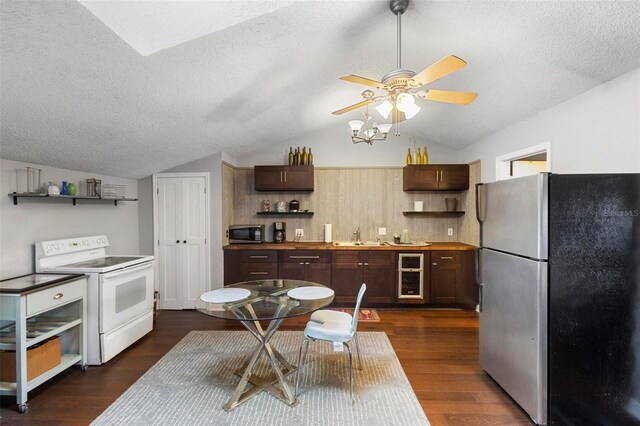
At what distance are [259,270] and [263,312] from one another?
2174 millimetres

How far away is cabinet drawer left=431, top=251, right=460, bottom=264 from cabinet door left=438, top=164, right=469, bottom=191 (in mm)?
1014

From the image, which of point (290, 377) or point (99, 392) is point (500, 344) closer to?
point (290, 377)

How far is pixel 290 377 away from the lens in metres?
2.47

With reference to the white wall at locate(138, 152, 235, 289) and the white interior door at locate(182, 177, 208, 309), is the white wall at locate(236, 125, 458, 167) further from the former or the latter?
the white interior door at locate(182, 177, 208, 309)

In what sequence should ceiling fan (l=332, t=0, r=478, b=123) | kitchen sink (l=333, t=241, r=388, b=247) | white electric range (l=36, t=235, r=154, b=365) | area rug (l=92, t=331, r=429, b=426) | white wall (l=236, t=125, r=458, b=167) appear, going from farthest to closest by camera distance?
1. white wall (l=236, t=125, r=458, b=167)
2. kitchen sink (l=333, t=241, r=388, b=247)
3. white electric range (l=36, t=235, r=154, b=365)
4. area rug (l=92, t=331, r=429, b=426)
5. ceiling fan (l=332, t=0, r=478, b=123)

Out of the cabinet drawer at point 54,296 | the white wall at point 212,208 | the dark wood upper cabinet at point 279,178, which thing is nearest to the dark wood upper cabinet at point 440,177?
the dark wood upper cabinet at point 279,178

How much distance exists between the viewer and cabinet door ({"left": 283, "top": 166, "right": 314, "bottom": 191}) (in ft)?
14.9

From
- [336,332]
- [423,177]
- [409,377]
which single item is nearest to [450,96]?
[336,332]

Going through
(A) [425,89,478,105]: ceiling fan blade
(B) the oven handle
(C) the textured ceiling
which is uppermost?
(C) the textured ceiling

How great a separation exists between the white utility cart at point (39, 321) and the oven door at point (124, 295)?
0.51 feet

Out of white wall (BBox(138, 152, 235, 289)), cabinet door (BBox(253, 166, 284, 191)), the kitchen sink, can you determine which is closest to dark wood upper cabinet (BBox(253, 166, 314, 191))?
cabinet door (BBox(253, 166, 284, 191))

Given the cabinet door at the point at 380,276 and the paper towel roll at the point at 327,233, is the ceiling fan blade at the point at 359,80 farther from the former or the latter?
the paper towel roll at the point at 327,233

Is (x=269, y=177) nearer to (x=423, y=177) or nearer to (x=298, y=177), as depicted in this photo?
(x=298, y=177)

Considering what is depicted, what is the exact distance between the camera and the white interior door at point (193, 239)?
427cm
